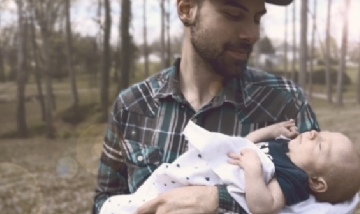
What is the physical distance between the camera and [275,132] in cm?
77

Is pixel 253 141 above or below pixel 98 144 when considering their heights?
above

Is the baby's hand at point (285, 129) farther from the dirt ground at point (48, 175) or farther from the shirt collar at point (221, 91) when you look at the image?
the dirt ground at point (48, 175)

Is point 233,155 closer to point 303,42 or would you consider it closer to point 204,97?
point 204,97

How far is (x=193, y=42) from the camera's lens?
2.69ft

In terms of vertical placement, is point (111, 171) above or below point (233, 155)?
below

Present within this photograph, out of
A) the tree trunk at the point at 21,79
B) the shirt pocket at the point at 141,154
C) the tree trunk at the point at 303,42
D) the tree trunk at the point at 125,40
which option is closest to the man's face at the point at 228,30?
the shirt pocket at the point at 141,154

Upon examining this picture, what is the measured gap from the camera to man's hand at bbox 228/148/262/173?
26.0 inches

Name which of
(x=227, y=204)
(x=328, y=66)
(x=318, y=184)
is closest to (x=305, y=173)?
(x=318, y=184)

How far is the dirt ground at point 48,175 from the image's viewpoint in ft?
4.89

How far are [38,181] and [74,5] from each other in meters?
0.67

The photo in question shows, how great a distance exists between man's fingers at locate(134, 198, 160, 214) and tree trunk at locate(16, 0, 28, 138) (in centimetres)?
95

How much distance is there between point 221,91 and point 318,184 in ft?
0.89

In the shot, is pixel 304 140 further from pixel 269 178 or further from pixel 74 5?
pixel 74 5

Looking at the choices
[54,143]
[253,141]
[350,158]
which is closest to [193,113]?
[253,141]
